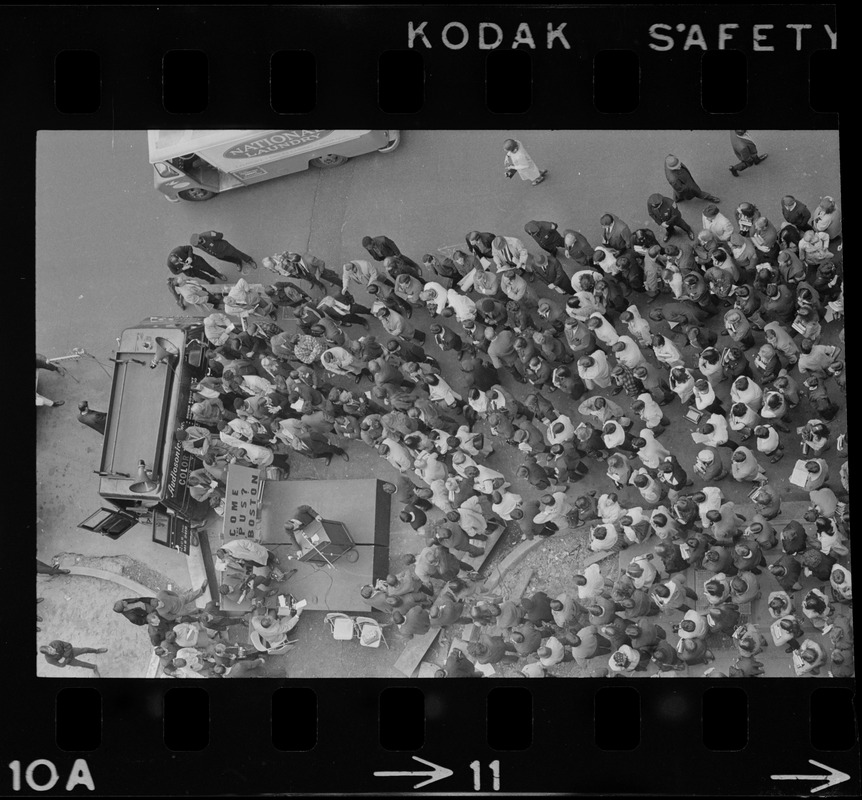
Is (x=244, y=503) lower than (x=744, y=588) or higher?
higher

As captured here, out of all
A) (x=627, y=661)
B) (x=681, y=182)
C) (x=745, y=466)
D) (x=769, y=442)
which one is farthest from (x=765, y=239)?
(x=627, y=661)

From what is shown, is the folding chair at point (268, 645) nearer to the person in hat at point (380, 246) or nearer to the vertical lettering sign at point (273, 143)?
the person in hat at point (380, 246)

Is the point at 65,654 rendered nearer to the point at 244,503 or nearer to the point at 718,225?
the point at 244,503

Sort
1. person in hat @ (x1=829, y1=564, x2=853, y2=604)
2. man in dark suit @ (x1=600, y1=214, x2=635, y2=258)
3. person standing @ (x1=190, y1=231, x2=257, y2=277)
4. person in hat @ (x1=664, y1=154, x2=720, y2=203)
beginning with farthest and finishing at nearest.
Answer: person standing @ (x1=190, y1=231, x2=257, y2=277)
person in hat @ (x1=664, y1=154, x2=720, y2=203)
man in dark suit @ (x1=600, y1=214, x2=635, y2=258)
person in hat @ (x1=829, y1=564, x2=853, y2=604)

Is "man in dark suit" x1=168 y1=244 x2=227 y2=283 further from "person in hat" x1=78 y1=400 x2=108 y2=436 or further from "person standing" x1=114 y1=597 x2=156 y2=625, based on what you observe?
"person standing" x1=114 y1=597 x2=156 y2=625

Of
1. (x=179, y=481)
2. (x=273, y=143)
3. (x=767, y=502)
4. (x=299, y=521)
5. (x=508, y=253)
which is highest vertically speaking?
(x=273, y=143)
